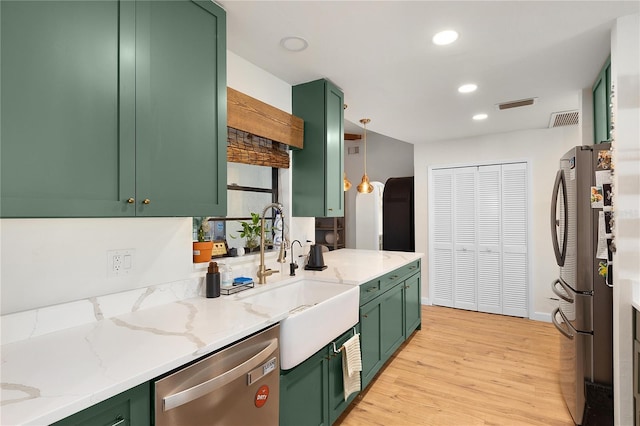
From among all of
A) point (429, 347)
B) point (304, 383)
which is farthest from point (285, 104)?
point (429, 347)

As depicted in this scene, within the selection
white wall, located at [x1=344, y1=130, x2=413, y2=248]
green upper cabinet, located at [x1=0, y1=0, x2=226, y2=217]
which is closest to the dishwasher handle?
green upper cabinet, located at [x1=0, y1=0, x2=226, y2=217]

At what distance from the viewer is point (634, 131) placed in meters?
1.80

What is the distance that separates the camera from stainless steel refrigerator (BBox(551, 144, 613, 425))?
77.9 inches

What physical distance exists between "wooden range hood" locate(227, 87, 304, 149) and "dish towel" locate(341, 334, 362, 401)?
152cm

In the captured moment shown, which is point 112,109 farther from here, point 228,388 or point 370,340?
point 370,340

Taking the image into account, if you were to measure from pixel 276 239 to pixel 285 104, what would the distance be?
1.12 meters

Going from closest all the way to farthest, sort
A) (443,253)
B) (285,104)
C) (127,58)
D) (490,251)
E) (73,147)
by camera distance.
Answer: (73,147) < (127,58) < (285,104) < (490,251) < (443,253)

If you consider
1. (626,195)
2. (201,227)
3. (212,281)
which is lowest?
(212,281)

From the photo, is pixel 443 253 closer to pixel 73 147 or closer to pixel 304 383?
pixel 304 383

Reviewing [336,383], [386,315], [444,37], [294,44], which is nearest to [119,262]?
[336,383]

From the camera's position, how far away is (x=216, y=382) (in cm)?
121

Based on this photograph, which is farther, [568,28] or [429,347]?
[429,347]

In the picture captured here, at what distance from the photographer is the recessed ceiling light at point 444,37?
6.54 ft

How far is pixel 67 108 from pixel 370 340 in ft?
7.59
